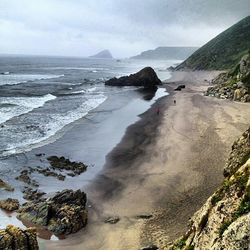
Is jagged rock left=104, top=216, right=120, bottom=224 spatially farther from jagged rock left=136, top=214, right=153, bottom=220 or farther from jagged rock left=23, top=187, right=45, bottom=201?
jagged rock left=23, top=187, right=45, bottom=201

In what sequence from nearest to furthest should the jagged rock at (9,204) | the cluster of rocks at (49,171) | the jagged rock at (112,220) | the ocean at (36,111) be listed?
the jagged rock at (112,220) < the jagged rock at (9,204) < the cluster of rocks at (49,171) < the ocean at (36,111)

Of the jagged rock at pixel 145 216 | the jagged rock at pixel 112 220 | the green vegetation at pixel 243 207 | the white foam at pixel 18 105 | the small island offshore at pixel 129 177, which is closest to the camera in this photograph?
the green vegetation at pixel 243 207

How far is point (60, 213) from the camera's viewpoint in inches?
910

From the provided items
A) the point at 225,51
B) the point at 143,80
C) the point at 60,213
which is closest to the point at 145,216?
the point at 60,213

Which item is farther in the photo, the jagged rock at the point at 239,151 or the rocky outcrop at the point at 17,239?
the jagged rock at the point at 239,151

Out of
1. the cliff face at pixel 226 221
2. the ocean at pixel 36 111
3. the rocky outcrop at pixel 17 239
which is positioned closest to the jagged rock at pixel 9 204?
the rocky outcrop at pixel 17 239

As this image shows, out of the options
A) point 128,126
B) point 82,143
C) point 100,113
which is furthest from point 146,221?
point 100,113

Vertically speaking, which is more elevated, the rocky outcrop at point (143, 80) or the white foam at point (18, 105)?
the rocky outcrop at point (143, 80)

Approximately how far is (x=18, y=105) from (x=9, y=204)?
46.5 m

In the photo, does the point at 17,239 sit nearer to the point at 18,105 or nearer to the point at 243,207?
the point at 243,207

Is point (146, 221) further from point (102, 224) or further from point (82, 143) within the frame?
point (82, 143)

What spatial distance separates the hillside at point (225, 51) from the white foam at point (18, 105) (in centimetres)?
9759

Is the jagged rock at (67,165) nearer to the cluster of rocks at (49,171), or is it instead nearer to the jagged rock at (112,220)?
the cluster of rocks at (49,171)

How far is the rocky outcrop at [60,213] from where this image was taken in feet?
73.7
